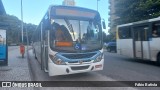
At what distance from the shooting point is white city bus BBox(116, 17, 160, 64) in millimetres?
14995

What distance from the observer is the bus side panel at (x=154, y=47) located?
14.7 meters

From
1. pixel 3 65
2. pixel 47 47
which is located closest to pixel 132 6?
pixel 3 65

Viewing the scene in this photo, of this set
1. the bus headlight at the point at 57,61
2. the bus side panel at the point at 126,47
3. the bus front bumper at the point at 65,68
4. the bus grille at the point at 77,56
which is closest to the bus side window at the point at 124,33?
the bus side panel at the point at 126,47

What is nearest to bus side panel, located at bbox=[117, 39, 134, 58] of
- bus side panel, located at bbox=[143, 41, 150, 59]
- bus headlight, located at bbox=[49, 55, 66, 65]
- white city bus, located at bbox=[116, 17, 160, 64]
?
white city bus, located at bbox=[116, 17, 160, 64]

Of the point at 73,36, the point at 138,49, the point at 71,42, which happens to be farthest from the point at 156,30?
the point at 71,42

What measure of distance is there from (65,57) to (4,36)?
575cm

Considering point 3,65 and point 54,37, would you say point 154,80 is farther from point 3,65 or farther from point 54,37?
point 3,65

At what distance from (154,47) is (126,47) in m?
3.42

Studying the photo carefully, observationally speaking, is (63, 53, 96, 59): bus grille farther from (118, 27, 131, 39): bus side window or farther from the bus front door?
(118, 27, 131, 39): bus side window

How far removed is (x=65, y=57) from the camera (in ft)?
33.0

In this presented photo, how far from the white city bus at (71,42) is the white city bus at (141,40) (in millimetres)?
5396

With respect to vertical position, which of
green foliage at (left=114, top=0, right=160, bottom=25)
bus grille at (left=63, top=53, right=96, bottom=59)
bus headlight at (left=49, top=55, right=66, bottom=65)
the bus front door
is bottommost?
bus headlight at (left=49, top=55, right=66, bottom=65)

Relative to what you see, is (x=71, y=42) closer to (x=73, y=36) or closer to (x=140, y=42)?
(x=73, y=36)

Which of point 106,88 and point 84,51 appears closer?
point 106,88
